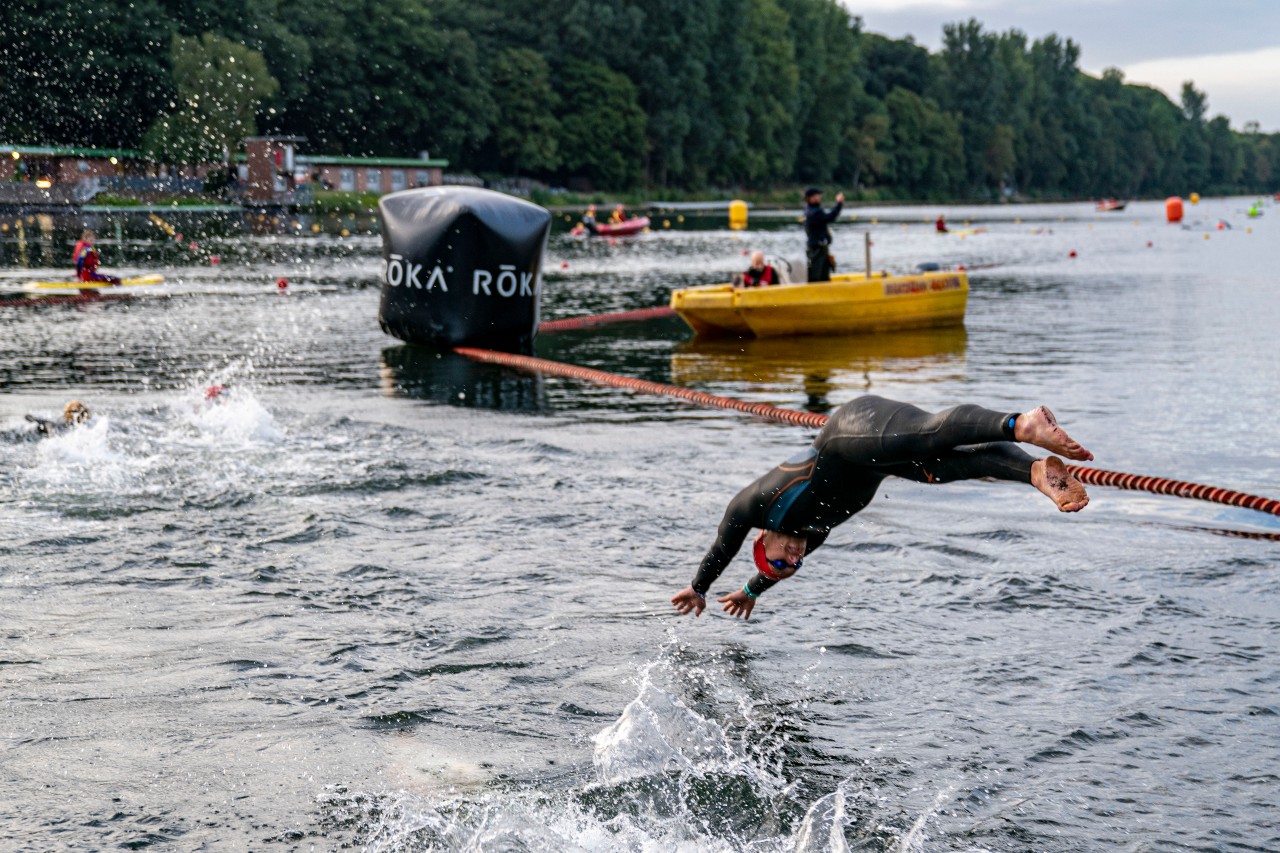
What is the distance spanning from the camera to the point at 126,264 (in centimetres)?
3841

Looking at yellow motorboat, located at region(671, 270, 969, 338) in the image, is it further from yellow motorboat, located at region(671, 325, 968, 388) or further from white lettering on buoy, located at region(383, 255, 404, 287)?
white lettering on buoy, located at region(383, 255, 404, 287)

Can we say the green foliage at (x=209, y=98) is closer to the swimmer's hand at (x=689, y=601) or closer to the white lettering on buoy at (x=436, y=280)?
the white lettering on buoy at (x=436, y=280)

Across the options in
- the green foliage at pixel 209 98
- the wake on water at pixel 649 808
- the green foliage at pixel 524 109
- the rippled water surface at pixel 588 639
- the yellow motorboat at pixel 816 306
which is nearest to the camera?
the wake on water at pixel 649 808

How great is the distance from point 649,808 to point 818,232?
16.7 m

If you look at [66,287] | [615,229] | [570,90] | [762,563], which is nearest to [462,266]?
[762,563]

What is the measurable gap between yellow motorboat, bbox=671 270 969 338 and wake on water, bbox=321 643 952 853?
1572 centimetres

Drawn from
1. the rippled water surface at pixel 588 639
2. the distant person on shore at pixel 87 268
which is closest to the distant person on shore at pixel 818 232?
the rippled water surface at pixel 588 639

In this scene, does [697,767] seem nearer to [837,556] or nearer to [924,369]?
[837,556]

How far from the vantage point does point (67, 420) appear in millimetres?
12430

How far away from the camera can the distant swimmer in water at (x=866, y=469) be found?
5.01 meters

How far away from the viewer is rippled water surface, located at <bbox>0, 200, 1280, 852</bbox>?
5.46 meters

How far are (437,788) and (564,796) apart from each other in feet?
1.80

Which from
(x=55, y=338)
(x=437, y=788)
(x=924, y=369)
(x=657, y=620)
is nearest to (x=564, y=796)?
(x=437, y=788)

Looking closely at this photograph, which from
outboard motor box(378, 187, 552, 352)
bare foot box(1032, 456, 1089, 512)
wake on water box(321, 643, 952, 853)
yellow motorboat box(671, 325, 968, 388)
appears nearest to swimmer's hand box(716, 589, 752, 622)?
wake on water box(321, 643, 952, 853)
